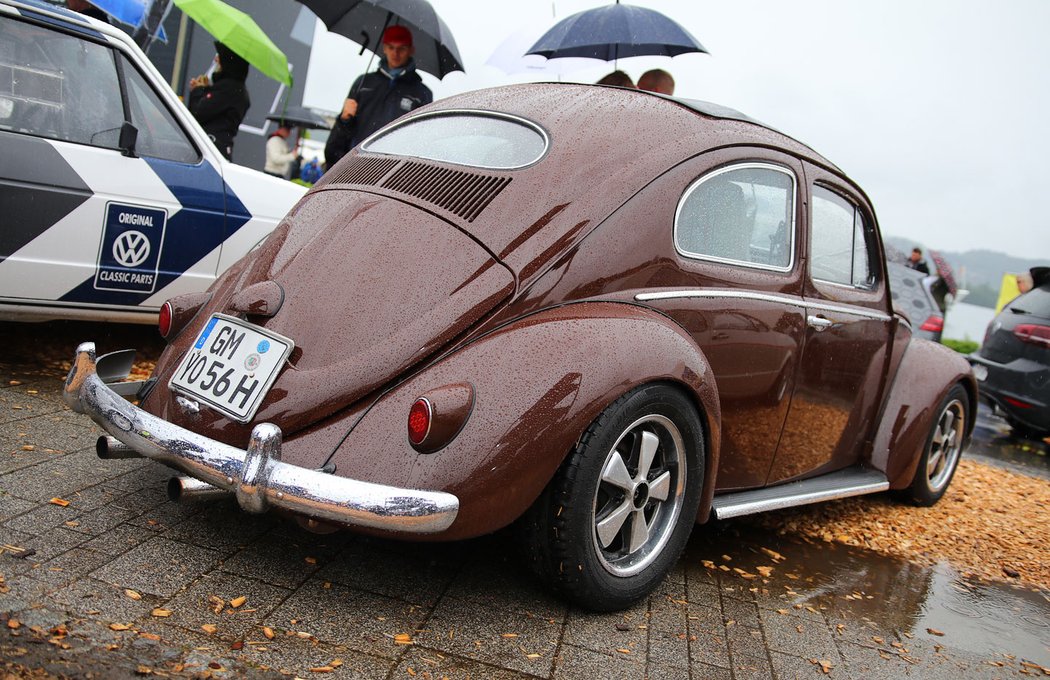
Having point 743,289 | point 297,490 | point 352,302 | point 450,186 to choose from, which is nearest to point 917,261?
point 743,289

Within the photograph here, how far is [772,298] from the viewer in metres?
3.53

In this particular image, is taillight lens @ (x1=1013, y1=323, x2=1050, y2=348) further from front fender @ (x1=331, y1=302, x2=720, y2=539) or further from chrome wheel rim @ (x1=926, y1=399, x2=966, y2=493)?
front fender @ (x1=331, y1=302, x2=720, y2=539)

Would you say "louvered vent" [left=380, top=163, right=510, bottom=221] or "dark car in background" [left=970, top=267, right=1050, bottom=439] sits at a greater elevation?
"louvered vent" [left=380, top=163, right=510, bottom=221]

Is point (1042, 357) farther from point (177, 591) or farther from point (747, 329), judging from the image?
point (177, 591)

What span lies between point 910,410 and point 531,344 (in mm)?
2657

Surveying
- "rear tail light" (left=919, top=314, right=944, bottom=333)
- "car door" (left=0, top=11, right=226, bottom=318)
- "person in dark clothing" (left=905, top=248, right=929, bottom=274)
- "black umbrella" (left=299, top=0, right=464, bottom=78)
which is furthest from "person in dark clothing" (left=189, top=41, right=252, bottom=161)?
"person in dark clothing" (left=905, top=248, right=929, bottom=274)

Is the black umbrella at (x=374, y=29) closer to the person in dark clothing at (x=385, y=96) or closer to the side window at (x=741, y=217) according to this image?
the person in dark clothing at (x=385, y=96)

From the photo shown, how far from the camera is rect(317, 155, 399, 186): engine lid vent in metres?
3.38

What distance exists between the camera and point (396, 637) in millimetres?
2521

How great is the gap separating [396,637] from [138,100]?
3.63 m

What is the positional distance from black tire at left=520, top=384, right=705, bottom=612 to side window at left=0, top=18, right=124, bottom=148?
3.35 metres

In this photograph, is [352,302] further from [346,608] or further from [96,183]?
[96,183]

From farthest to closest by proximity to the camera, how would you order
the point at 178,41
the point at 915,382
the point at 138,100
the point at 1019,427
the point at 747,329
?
the point at 178,41 → the point at 1019,427 → the point at 138,100 → the point at 915,382 → the point at 747,329

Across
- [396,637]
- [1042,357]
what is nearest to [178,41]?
[1042,357]
